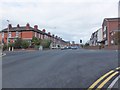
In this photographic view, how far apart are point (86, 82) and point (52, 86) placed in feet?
4.48

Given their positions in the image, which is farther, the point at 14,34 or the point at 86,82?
the point at 14,34

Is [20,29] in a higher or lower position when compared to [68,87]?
higher

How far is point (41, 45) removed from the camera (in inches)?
3282

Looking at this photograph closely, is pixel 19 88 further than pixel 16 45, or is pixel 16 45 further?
pixel 16 45

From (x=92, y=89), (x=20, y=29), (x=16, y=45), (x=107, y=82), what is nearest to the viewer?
(x=92, y=89)

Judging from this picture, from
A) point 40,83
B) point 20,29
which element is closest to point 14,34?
point 20,29

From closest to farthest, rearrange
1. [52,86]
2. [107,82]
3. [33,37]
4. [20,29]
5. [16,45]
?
1. [52,86]
2. [107,82]
3. [16,45]
4. [33,37]
5. [20,29]

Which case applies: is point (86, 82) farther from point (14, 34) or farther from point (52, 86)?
point (14, 34)

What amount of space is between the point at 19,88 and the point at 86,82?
8.00ft

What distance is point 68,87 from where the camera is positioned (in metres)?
7.72

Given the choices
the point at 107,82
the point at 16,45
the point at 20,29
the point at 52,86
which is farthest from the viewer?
the point at 20,29

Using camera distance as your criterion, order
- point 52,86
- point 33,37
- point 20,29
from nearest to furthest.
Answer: point 52,86
point 33,37
point 20,29

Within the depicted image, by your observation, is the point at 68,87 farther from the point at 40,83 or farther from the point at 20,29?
the point at 20,29

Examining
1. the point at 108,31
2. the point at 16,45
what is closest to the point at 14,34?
the point at 16,45
